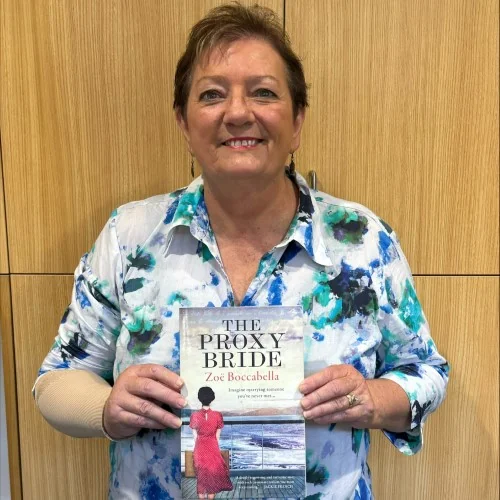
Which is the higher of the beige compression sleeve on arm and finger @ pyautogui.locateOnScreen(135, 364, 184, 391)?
finger @ pyautogui.locateOnScreen(135, 364, 184, 391)

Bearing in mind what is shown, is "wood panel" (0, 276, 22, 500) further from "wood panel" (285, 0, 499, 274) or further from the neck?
"wood panel" (285, 0, 499, 274)

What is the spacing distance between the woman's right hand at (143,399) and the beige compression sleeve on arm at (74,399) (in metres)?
0.05

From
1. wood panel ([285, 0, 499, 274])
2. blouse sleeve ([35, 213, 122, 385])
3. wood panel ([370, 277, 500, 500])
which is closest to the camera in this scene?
blouse sleeve ([35, 213, 122, 385])

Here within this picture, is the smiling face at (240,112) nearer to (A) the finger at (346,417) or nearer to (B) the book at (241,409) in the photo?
(B) the book at (241,409)

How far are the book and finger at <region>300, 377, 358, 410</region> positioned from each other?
0.02 meters

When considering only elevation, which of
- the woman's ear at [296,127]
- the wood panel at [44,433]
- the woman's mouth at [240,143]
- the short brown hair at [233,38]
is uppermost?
the short brown hair at [233,38]

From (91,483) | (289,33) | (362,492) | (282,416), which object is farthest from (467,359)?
(91,483)

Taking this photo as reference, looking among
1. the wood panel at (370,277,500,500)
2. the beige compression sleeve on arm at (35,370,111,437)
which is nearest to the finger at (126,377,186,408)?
the beige compression sleeve on arm at (35,370,111,437)

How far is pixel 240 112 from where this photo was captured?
0.96m

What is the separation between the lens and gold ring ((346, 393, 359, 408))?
0.95 meters

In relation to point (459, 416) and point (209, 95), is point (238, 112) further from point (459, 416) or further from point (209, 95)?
point (459, 416)

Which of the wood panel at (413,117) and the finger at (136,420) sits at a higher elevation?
the wood panel at (413,117)

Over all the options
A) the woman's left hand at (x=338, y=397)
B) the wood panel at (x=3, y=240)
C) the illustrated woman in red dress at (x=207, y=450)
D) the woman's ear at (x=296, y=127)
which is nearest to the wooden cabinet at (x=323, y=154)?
the wood panel at (x=3, y=240)

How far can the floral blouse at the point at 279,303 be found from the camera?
1.03 metres
